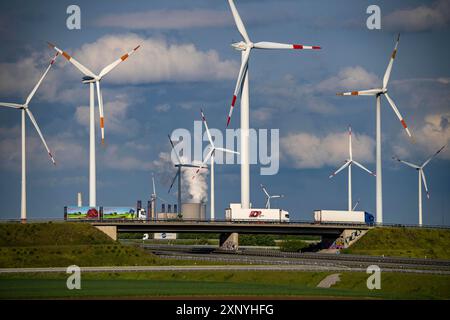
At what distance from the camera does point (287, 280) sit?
157m

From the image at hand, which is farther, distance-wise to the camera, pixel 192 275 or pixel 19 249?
pixel 19 249

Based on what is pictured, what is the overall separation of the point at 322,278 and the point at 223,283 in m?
15.6

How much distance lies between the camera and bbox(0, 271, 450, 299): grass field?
137 metres

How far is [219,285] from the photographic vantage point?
14925cm

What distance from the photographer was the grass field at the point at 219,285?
448 ft
